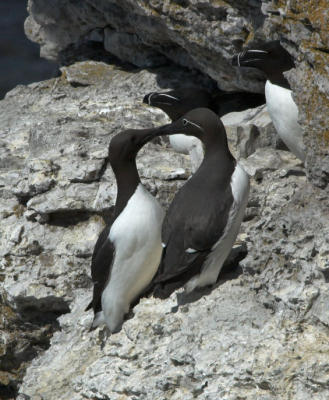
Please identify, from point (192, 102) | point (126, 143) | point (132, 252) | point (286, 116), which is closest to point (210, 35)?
point (192, 102)

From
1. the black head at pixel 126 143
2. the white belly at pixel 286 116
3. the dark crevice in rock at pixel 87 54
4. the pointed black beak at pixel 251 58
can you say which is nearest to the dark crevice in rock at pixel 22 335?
the black head at pixel 126 143

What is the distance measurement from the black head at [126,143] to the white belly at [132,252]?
0.66ft

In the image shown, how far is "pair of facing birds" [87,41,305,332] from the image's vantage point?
4.60 meters

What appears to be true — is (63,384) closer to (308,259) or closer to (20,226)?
(20,226)

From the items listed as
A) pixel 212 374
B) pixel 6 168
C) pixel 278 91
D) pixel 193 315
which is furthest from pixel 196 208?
pixel 6 168

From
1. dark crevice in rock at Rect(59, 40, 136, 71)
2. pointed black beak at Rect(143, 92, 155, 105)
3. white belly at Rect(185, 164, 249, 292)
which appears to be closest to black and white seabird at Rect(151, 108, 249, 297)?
white belly at Rect(185, 164, 249, 292)

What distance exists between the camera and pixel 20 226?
237 inches

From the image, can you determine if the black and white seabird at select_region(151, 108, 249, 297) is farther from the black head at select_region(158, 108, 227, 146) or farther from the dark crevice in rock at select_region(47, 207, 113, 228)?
the dark crevice in rock at select_region(47, 207, 113, 228)

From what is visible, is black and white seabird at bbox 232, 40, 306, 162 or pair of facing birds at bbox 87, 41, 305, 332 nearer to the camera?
pair of facing birds at bbox 87, 41, 305, 332

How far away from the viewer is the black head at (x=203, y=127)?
15.8 feet

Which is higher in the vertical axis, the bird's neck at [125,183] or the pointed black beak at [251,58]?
the pointed black beak at [251,58]

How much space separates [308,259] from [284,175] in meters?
1.42

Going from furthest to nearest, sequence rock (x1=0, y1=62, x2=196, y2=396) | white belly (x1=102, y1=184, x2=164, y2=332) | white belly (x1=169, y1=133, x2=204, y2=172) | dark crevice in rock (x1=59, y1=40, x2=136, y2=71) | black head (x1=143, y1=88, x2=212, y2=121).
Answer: dark crevice in rock (x1=59, y1=40, x2=136, y2=71), black head (x1=143, y1=88, x2=212, y2=121), white belly (x1=169, y1=133, x2=204, y2=172), rock (x1=0, y1=62, x2=196, y2=396), white belly (x1=102, y1=184, x2=164, y2=332)

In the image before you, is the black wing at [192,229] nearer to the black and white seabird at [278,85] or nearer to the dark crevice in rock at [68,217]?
the black and white seabird at [278,85]
